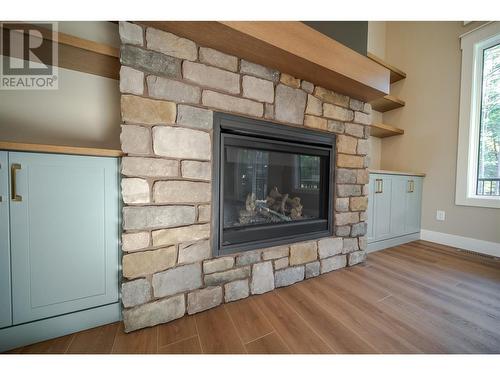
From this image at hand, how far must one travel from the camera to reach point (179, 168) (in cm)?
107

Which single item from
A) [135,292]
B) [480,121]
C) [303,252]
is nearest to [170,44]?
[135,292]

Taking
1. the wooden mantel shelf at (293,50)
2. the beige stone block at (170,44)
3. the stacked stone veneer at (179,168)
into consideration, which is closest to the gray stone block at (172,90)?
the stacked stone veneer at (179,168)

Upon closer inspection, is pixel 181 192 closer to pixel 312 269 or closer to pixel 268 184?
pixel 268 184

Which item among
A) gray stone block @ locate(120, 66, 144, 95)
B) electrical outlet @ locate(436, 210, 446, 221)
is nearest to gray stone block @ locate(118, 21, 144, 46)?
gray stone block @ locate(120, 66, 144, 95)

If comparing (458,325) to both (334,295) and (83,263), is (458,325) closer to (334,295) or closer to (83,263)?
(334,295)

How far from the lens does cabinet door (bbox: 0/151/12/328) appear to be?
83cm

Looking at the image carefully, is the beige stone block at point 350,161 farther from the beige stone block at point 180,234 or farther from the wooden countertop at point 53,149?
the wooden countertop at point 53,149

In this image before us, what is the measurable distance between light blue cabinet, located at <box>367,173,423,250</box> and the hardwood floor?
24.1 inches

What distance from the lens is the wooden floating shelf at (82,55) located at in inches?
38.3

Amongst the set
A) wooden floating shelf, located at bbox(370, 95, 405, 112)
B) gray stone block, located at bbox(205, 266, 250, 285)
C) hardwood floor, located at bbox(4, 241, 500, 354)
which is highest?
wooden floating shelf, located at bbox(370, 95, 405, 112)

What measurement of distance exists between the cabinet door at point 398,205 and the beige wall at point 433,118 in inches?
17.0

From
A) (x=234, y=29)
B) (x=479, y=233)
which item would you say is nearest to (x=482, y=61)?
(x=479, y=233)

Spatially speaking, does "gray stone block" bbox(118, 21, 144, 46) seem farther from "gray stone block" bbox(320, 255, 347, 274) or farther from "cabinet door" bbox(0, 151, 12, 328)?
"gray stone block" bbox(320, 255, 347, 274)

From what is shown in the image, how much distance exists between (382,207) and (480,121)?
53.4 inches
